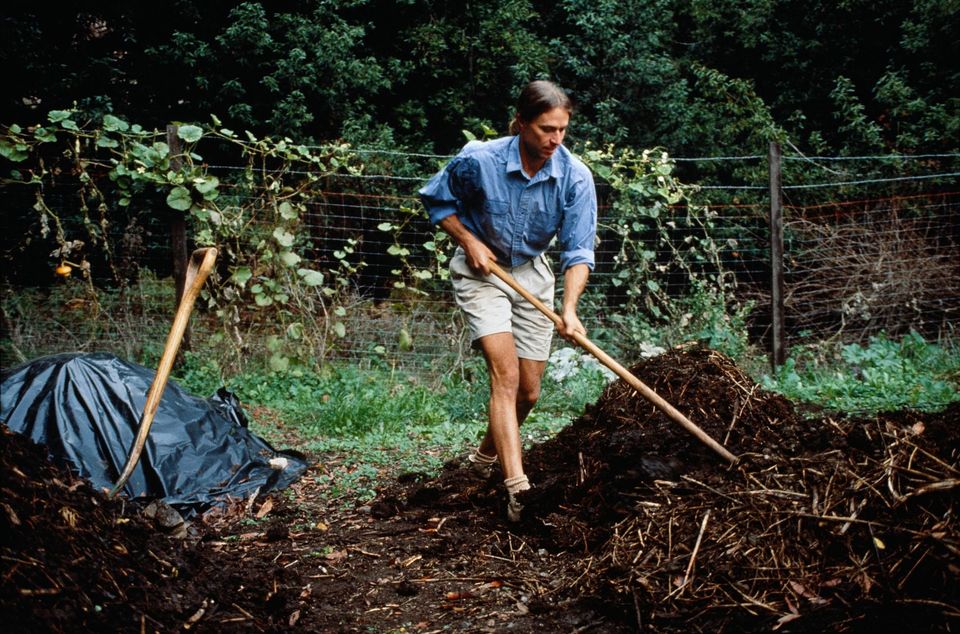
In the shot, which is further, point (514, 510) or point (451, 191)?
point (451, 191)

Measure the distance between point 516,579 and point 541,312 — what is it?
1.31 m

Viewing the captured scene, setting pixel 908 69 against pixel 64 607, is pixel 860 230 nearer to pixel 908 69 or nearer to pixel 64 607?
pixel 908 69

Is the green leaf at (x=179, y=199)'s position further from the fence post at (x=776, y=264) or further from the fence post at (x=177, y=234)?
the fence post at (x=776, y=264)

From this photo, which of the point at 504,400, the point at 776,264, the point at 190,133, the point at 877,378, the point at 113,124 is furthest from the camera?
the point at 776,264

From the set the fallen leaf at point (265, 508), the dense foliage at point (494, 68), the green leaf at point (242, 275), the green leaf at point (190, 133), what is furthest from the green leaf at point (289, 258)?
the dense foliage at point (494, 68)

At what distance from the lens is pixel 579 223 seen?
12.9 ft

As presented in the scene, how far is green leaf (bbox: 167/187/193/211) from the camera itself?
622 cm

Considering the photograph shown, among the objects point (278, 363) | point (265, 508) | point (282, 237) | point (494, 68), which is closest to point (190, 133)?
point (282, 237)

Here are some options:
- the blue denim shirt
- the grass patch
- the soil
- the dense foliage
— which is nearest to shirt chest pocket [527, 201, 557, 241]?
the blue denim shirt

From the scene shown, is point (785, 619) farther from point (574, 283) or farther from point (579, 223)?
point (579, 223)

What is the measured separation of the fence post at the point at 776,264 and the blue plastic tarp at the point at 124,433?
4.15 meters

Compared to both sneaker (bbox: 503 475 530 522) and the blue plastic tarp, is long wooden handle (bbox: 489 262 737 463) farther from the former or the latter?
the blue plastic tarp

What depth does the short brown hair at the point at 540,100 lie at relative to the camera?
3525 mm

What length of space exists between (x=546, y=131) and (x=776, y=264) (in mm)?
3816
